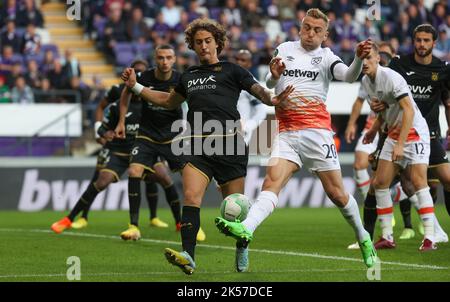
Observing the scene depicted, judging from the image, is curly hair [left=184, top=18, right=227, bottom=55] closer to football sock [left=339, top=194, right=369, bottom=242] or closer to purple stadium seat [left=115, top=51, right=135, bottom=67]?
football sock [left=339, top=194, right=369, bottom=242]

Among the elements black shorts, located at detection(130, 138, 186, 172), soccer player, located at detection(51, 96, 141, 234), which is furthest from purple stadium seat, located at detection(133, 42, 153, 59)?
black shorts, located at detection(130, 138, 186, 172)

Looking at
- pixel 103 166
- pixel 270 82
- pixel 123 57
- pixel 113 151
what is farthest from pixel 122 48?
pixel 270 82

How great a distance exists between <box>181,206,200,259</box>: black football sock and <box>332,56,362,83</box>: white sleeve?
178cm

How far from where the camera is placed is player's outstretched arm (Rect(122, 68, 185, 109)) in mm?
9875

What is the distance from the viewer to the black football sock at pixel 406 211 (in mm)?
13703

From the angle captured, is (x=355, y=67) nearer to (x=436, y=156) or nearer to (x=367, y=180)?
(x=436, y=156)

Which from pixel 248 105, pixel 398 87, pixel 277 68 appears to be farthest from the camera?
pixel 248 105

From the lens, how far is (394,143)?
443 inches

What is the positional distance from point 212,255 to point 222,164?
183cm

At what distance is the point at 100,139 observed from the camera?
599 inches

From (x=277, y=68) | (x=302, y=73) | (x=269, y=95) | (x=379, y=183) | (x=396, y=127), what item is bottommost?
(x=379, y=183)

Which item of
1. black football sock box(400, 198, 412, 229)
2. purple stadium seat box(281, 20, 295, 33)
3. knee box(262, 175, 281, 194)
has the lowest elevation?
black football sock box(400, 198, 412, 229)
